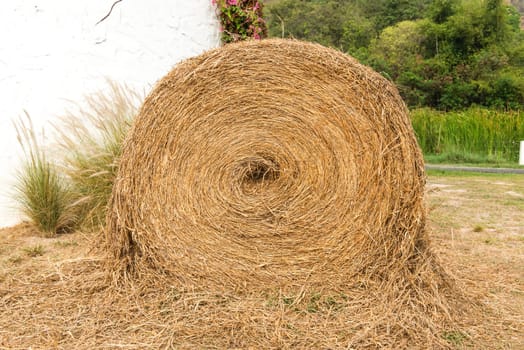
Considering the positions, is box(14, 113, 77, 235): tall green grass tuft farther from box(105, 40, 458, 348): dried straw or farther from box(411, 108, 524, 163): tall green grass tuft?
box(411, 108, 524, 163): tall green grass tuft

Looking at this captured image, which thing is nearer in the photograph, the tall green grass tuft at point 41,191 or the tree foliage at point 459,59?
the tall green grass tuft at point 41,191

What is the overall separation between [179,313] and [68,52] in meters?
3.79

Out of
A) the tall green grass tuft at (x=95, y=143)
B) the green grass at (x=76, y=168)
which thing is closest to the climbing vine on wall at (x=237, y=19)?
the tall green grass tuft at (x=95, y=143)

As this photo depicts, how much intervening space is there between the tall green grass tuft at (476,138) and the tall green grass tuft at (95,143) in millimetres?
10998

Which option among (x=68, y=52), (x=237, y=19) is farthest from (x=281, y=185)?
(x=237, y=19)

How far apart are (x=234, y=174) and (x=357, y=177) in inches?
33.5

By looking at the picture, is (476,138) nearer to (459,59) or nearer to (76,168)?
(76,168)

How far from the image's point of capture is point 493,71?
27.0 metres

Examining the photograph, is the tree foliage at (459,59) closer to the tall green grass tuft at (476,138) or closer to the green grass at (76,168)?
the tall green grass tuft at (476,138)

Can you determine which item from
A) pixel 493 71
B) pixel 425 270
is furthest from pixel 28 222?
pixel 493 71

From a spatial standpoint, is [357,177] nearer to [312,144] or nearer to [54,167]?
[312,144]

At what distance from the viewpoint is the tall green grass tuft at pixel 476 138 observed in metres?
15.3

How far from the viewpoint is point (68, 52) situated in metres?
6.25

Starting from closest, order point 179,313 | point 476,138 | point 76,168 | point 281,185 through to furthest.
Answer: point 179,313
point 281,185
point 76,168
point 476,138
